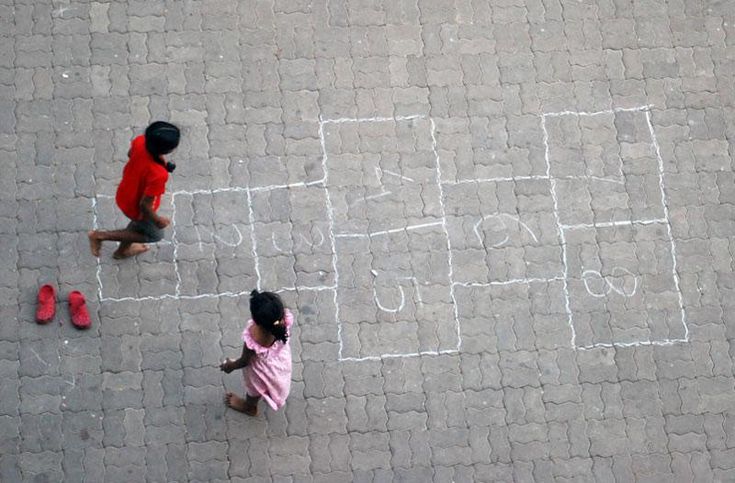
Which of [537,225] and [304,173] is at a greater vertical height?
[304,173]

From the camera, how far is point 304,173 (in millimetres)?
8258

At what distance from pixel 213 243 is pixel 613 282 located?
9.49 feet

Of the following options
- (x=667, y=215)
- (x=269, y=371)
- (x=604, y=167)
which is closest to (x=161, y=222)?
(x=269, y=371)

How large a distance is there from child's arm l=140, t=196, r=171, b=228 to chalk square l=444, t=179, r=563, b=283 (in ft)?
6.98

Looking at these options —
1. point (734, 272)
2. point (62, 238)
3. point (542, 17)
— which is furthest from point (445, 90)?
point (62, 238)

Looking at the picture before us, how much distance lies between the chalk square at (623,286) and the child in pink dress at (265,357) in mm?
2197

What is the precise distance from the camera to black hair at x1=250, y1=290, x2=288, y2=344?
21.0 ft

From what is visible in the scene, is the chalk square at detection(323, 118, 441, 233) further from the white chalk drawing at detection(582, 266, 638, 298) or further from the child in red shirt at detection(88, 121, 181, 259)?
the child in red shirt at detection(88, 121, 181, 259)

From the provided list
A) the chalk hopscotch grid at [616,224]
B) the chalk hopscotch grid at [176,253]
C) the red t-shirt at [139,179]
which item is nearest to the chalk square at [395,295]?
the chalk hopscotch grid at [176,253]

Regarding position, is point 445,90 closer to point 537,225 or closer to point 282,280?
point 537,225

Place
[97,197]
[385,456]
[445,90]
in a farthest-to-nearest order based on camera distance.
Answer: [445,90]
[97,197]
[385,456]

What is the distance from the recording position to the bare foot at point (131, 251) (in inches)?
310

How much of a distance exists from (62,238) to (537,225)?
11.2 ft

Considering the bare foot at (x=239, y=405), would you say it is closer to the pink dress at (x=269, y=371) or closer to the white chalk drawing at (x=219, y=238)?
the pink dress at (x=269, y=371)
